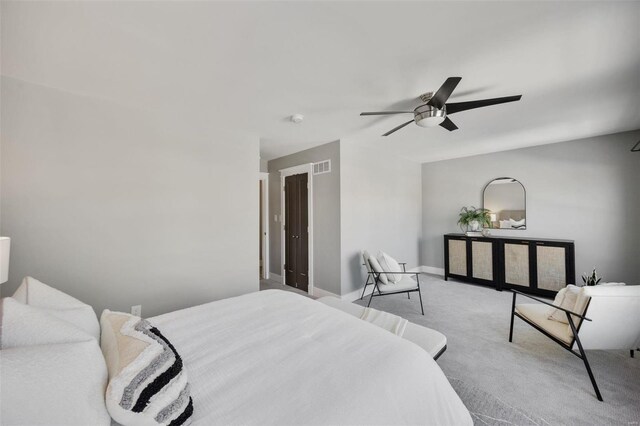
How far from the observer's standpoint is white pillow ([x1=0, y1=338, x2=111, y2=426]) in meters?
0.63

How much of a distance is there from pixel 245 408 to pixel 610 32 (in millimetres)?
2918

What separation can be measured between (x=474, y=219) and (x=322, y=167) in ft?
10.1

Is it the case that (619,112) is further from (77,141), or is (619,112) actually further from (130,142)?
(77,141)

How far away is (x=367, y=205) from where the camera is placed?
4293 mm

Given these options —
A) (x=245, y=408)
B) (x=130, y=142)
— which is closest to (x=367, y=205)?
(x=130, y=142)

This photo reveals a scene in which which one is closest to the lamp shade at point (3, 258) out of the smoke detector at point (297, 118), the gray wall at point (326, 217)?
the smoke detector at point (297, 118)

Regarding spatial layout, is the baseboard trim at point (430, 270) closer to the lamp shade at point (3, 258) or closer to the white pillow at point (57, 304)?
the white pillow at point (57, 304)

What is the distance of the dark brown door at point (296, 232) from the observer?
4.39 meters

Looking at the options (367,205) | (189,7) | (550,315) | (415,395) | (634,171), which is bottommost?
(550,315)

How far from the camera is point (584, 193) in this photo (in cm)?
395

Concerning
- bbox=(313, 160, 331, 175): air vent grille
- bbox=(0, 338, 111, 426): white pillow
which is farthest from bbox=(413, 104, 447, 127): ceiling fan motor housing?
bbox=(0, 338, 111, 426): white pillow

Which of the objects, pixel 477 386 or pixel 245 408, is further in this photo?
pixel 477 386

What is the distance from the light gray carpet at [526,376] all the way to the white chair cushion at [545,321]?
0.34m

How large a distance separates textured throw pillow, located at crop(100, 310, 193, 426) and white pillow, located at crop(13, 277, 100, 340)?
26 cm
